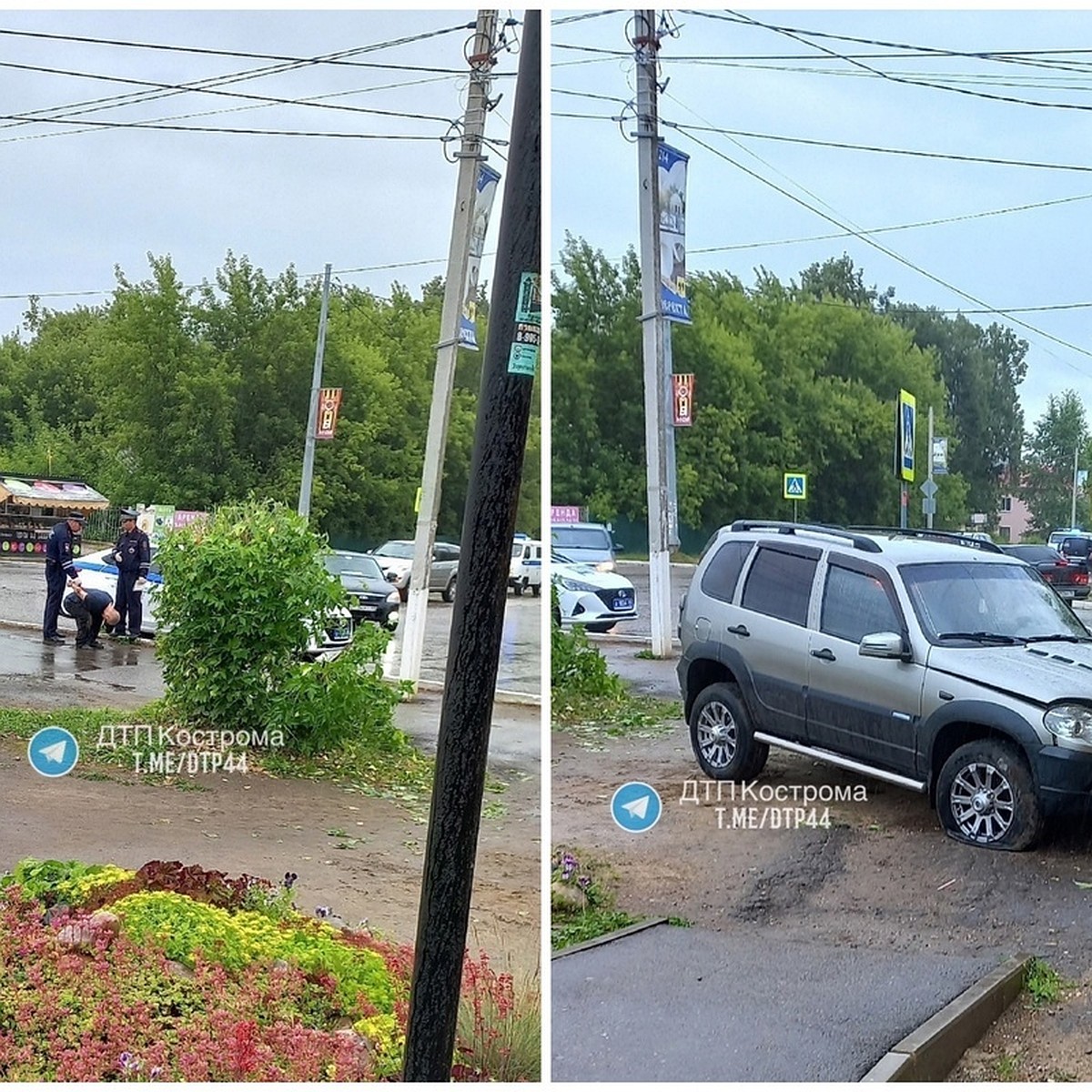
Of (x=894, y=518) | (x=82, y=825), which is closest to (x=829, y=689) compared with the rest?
(x=894, y=518)

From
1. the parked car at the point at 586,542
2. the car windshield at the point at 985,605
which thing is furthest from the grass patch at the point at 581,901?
the car windshield at the point at 985,605

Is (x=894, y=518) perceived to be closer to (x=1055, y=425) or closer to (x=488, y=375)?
(x=1055, y=425)

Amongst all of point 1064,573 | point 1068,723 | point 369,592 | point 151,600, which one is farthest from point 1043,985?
point 151,600

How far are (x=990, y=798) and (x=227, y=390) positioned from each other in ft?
8.43

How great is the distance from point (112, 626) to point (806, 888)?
7.65ft

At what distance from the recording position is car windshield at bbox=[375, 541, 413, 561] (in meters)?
4.54

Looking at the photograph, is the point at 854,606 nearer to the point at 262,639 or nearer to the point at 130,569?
the point at 262,639

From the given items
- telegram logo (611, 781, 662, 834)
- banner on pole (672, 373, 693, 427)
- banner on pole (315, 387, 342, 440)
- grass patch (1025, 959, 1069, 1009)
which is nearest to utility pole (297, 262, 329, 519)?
banner on pole (315, 387, 342, 440)

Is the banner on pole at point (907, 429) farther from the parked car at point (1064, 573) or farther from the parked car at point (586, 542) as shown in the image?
the parked car at point (586, 542)

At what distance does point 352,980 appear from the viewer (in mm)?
4012

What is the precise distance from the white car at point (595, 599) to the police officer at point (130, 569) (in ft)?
4.56

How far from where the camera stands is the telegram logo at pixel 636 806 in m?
4.10

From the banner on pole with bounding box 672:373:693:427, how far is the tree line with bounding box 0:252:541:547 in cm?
44

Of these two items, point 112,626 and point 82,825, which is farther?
point 112,626
